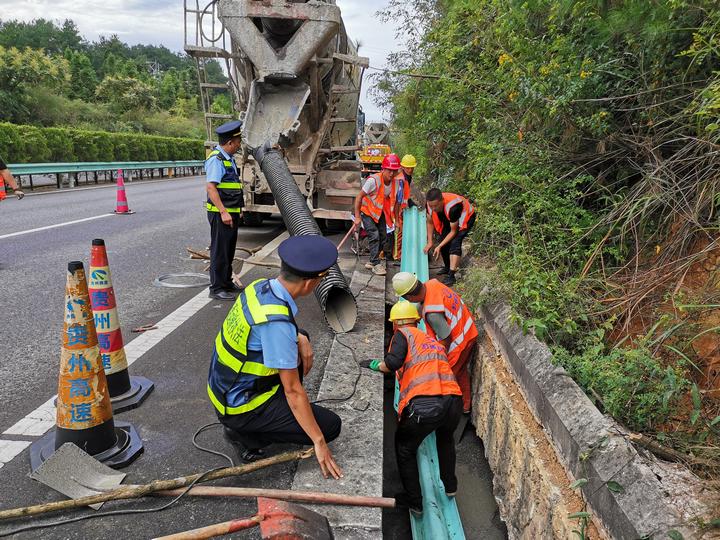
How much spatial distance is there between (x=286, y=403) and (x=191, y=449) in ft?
2.11

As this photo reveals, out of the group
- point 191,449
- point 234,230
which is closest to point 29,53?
point 234,230

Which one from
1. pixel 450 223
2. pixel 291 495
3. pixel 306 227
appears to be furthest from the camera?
pixel 450 223

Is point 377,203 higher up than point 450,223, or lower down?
higher up

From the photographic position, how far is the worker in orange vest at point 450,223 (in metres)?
5.90

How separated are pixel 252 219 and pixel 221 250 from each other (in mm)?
3681

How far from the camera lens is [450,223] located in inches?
238

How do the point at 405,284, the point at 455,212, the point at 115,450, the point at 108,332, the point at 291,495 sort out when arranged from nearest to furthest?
1. the point at 291,495
2. the point at 115,450
3. the point at 108,332
4. the point at 405,284
5. the point at 455,212

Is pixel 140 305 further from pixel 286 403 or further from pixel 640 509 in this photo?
pixel 640 509

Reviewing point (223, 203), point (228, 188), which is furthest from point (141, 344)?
point (228, 188)

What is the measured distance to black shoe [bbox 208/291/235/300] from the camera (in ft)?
17.2

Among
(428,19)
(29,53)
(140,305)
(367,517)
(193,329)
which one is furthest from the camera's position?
(29,53)

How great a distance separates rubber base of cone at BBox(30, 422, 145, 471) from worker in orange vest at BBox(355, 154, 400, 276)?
152 inches

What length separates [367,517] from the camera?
2.27 metres

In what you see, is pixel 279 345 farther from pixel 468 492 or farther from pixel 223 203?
pixel 223 203
